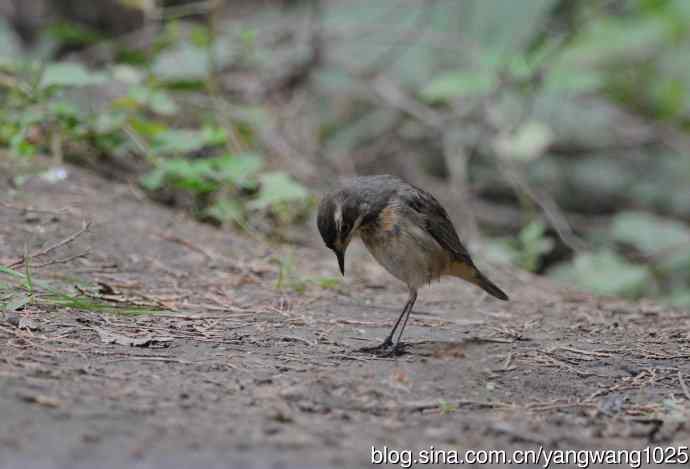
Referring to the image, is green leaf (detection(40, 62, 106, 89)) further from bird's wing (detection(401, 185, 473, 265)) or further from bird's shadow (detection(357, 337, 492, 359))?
bird's shadow (detection(357, 337, 492, 359))

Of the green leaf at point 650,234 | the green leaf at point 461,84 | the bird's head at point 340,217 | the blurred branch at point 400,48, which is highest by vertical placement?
the blurred branch at point 400,48

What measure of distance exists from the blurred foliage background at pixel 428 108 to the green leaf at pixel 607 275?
0.03 metres

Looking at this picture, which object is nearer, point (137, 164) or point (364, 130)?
point (137, 164)

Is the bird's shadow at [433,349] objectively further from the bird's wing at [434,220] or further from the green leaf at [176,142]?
the green leaf at [176,142]

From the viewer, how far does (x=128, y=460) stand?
2.63m

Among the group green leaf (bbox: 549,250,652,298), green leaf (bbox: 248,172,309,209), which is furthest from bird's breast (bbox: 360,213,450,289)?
green leaf (bbox: 549,250,652,298)

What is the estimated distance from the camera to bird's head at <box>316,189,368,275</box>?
475 cm

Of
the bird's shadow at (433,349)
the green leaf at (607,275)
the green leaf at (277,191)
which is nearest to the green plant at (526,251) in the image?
the green leaf at (607,275)

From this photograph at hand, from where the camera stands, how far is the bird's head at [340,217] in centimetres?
475

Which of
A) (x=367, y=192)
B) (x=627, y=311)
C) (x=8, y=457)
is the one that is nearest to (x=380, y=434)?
(x=8, y=457)

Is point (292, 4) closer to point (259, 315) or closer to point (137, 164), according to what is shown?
point (137, 164)

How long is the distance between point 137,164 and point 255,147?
1.63 meters

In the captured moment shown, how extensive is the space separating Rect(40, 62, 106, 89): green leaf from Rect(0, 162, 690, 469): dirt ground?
776mm

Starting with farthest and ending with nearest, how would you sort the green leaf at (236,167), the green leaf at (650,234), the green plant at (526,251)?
the green leaf at (650,234), the green plant at (526,251), the green leaf at (236,167)
